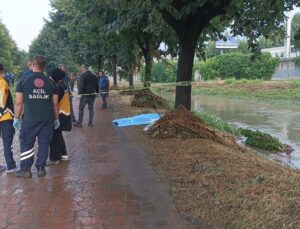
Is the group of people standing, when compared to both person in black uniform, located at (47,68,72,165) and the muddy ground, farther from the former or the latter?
the muddy ground

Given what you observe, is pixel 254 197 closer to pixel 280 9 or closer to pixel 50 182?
pixel 50 182

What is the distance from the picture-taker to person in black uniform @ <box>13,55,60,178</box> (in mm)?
7301

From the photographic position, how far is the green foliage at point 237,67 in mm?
64062

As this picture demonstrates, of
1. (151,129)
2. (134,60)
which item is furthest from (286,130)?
(134,60)

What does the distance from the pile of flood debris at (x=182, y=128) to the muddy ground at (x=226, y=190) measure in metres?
1.72

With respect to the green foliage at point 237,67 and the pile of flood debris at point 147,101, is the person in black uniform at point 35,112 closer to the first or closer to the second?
the pile of flood debris at point 147,101

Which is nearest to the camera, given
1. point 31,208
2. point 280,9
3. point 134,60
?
point 31,208

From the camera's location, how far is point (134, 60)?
26.6 meters

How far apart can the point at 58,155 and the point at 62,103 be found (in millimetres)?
933

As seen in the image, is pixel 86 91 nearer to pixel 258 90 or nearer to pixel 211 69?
pixel 258 90

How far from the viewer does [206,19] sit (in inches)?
458

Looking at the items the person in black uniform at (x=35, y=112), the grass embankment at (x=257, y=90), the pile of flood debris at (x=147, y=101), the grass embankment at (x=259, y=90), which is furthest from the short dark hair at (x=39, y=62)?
the grass embankment at (x=259, y=90)

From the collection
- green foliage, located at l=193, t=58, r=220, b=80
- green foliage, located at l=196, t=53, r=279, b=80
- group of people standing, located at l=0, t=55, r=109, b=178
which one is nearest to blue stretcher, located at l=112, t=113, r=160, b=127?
group of people standing, located at l=0, t=55, r=109, b=178

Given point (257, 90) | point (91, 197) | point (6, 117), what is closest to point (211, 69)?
point (257, 90)
